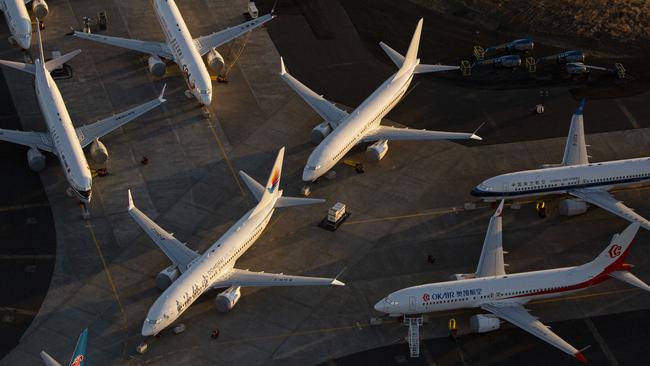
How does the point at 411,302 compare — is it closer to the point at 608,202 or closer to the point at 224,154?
the point at 608,202

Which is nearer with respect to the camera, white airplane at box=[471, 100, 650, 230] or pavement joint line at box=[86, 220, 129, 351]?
pavement joint line at box=[86, 220, 129, 351]

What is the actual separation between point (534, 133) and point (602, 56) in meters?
18.9

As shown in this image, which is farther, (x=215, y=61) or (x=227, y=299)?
(x=215, y=61)

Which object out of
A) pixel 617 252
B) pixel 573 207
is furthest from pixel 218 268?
pixel 573 207

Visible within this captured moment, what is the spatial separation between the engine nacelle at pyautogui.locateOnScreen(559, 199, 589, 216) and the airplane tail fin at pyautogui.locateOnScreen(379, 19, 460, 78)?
2305cm

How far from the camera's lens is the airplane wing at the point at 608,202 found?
106875 mm

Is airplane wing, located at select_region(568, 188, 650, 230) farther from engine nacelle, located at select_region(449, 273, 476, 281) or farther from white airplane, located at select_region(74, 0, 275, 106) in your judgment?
white airplane, located at select_region(74, 0, 275, 106)

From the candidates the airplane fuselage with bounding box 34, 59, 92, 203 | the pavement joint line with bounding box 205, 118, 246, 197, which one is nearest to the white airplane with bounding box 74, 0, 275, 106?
the pavement joint line with bounding box 205, 118, 246, 197

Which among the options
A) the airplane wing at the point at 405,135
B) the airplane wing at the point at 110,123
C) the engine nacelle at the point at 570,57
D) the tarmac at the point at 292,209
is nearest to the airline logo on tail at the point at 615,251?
the tarmac at the point at 292,209

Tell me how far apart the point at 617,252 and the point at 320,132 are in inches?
1402

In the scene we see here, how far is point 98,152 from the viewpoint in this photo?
4515 inches

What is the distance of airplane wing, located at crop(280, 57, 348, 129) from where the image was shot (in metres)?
120

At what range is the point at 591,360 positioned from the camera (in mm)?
96875

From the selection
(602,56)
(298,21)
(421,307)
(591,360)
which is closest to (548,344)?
(591,360)
